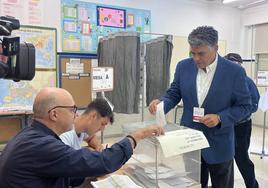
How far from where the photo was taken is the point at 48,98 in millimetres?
1129

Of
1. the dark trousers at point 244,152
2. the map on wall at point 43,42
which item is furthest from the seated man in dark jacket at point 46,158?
the map on wall at point 43,42

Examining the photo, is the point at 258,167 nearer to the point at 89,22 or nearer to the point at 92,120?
the point at 92,120

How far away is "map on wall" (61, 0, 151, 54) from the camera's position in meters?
4.47

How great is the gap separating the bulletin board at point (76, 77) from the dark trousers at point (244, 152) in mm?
2614

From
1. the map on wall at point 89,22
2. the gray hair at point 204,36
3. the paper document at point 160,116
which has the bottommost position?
the paper document at point 160,116

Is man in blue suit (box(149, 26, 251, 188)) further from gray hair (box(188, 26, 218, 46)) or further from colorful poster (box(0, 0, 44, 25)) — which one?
colorful poster (box(0, 0, 44, 25))

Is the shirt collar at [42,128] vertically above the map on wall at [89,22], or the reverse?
the map on wall at [89,22]

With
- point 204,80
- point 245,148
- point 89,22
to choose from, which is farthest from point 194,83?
point 89,22

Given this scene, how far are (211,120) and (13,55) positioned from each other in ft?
3.31

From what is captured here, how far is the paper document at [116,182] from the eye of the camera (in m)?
1.30

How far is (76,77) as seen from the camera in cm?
455

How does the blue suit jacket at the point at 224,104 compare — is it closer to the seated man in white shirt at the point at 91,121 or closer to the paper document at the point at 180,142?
the paper document at the point at 180,142

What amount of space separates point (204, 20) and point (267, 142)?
2706 millimetres

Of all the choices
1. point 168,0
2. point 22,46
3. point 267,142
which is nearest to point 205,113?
point 22,46
